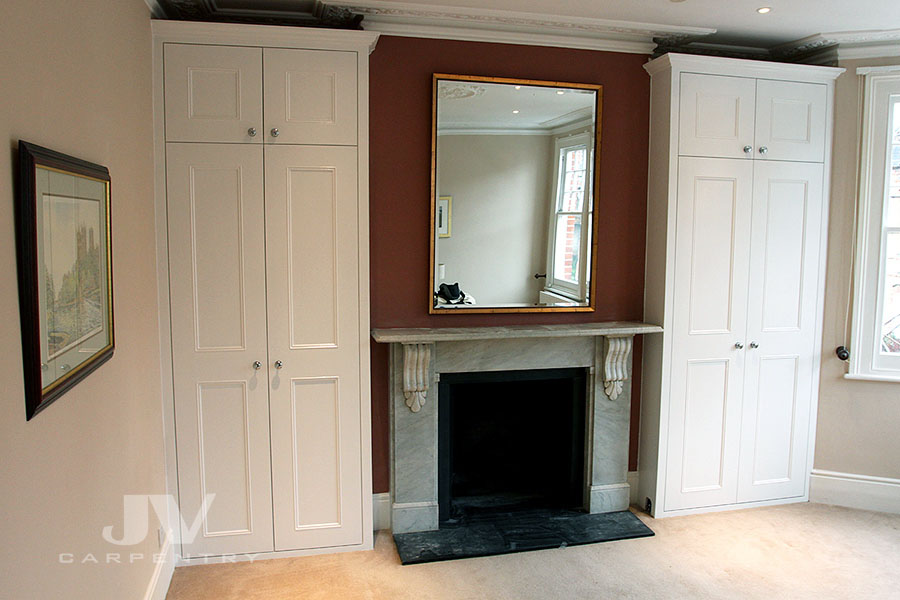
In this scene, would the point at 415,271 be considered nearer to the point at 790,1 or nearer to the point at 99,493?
the point at 99,493

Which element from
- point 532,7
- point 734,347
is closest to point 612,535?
point 734,347

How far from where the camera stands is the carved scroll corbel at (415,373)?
3.19m

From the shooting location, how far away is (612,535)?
334 cm

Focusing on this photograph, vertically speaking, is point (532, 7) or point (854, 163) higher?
point (532, 7)

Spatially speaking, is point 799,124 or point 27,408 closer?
point 27,408

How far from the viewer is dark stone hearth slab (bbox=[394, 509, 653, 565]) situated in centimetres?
317

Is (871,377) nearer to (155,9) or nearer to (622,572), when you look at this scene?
(622,572)

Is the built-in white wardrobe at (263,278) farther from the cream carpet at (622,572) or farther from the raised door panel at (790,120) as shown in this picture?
the raised door panel at (790,120)

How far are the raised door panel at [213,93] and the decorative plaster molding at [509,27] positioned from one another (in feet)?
1.62

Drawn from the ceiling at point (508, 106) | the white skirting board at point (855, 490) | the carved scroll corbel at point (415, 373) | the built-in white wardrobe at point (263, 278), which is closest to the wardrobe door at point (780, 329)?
the white skirting board at point (855, 490)

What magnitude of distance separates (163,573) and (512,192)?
235cm

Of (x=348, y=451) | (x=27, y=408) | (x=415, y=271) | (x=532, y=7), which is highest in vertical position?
(x=532, y=7)

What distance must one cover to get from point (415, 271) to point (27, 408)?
2.06 meters

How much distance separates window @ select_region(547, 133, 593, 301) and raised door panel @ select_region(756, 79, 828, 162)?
93 centimetres
